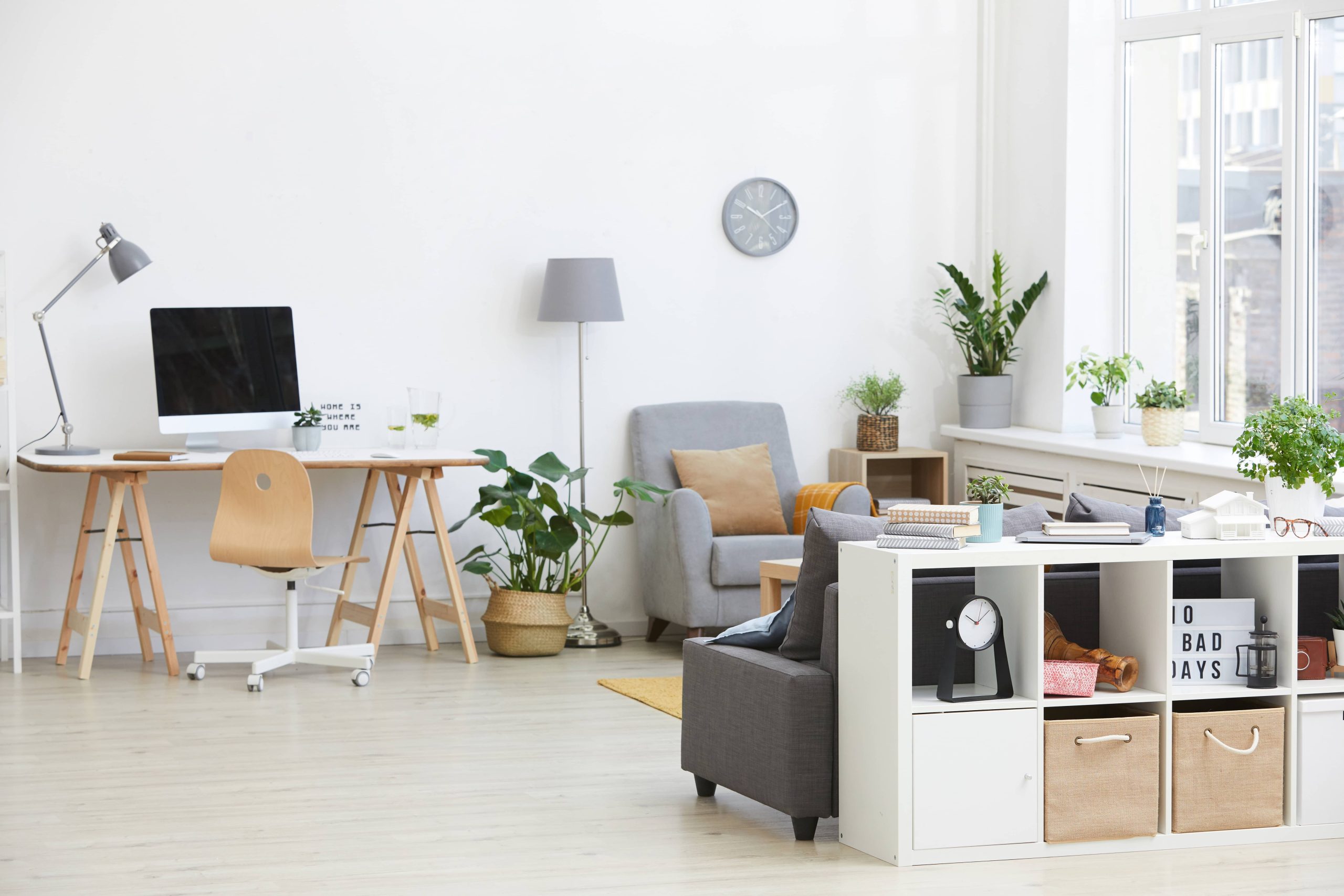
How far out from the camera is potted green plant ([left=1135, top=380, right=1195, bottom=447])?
19.4ft

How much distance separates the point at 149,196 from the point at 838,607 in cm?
359

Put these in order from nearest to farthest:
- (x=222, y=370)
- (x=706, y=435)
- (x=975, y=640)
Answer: (x=975, y=640), (x=222, y=370), (x=706, y=435)

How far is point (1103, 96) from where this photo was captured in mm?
6574

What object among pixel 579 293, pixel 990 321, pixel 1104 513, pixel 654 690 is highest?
pixel 579 293

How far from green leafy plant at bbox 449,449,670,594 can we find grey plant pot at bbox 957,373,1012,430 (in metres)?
1.51

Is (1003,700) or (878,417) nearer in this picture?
(1003,700)

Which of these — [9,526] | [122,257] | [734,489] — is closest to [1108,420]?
[734,489]

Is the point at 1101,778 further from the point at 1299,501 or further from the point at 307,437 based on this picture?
the point at 307,437

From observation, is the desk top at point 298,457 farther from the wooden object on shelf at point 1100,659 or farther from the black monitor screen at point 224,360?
the wooden object on shelf at point 1100,659

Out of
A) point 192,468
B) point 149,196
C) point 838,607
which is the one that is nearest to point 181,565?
point 192,468

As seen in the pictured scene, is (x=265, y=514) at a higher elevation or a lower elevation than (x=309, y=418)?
lower

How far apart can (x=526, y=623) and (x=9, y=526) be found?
6.55 feet

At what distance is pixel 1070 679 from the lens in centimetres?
350

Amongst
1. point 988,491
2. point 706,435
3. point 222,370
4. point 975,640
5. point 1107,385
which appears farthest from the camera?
point 706,435
